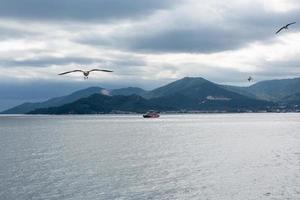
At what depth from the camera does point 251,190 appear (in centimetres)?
7462

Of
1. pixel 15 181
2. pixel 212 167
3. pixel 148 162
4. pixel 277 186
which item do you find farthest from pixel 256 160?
pixel 15 181

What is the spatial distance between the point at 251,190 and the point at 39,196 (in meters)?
32.4

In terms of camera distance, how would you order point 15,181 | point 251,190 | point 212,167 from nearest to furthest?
point 251,190, point 15,181, point 212,167

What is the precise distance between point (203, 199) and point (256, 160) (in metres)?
51.7

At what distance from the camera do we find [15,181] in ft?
268

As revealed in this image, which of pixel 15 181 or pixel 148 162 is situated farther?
pixel 148 162

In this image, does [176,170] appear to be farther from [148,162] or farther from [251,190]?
[251,190]

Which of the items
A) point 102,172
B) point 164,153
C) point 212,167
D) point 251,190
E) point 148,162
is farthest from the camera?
point 164,153

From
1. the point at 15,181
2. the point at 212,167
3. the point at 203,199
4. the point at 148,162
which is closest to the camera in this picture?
the point at 203,199

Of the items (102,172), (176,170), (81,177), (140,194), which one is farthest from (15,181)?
(176,170)

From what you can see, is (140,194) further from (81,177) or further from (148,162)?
(148,162)

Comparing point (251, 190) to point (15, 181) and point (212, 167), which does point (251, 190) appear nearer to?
point (212, 167)

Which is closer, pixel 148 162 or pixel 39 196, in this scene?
pixel 39 196

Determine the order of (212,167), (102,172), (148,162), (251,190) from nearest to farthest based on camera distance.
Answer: (251,190), (102,172), (212,167), (148,162)
